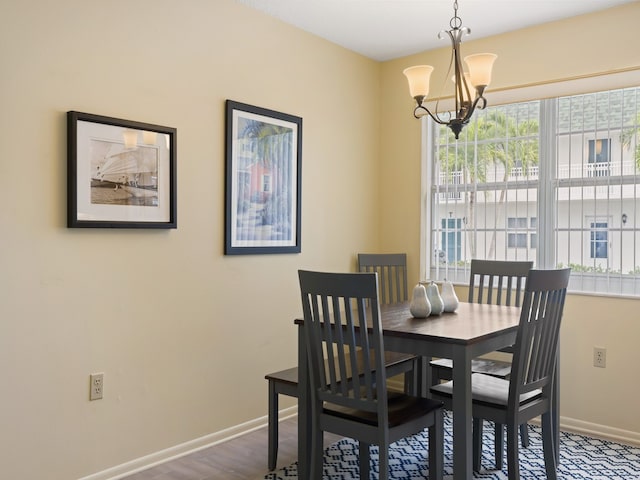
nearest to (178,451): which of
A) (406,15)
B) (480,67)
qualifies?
(480,67)

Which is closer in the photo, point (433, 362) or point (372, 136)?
point (433, 362)

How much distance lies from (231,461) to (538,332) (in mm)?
1649

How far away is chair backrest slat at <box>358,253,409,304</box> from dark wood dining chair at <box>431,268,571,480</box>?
4.80 feet

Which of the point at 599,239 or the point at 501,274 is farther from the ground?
the point at 599,239

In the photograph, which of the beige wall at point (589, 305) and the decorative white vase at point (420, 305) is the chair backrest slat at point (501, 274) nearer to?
the beige wall at point (589, 305)

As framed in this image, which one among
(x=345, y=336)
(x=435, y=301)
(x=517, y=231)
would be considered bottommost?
(x=345, y=336)

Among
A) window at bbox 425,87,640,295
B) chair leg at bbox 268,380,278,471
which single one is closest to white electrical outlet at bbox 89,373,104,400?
chair leg at bbox 268,380,278,471

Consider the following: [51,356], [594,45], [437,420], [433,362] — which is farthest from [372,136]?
[51,356]

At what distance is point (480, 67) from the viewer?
241cm

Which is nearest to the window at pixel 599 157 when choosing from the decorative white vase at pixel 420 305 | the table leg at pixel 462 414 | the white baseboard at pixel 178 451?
the decorative white vase at pixel 420 305

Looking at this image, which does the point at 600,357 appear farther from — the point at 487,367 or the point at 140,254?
the point at 140,254

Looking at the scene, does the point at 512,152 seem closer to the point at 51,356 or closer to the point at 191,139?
the point at 191,139

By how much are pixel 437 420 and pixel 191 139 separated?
1859mm

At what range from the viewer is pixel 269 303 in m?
3.51
